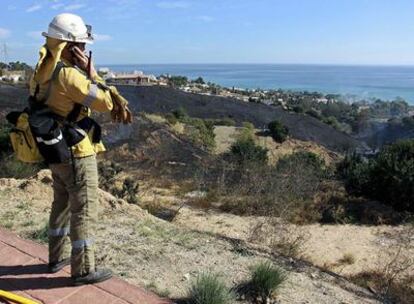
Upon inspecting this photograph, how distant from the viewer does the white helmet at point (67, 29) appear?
314 cm

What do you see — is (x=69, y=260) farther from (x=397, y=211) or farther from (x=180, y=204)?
(x=397, y=211)

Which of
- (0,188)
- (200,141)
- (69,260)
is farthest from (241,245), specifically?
(200,141)

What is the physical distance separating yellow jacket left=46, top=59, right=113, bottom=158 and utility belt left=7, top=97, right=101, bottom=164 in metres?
0.06

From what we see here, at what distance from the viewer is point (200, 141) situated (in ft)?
69.7

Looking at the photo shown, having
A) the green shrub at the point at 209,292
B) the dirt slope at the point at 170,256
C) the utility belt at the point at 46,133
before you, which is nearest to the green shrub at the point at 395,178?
the dirt slope at the point at 170,256

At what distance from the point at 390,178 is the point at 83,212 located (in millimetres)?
9967

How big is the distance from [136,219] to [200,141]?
51.5ft

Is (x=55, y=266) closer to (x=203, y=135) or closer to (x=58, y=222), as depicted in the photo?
(x=58, y=222)

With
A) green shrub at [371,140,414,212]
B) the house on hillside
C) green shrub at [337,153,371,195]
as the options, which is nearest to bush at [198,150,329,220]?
green shrub at [337,153,371,195]

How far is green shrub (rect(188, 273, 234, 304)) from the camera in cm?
340

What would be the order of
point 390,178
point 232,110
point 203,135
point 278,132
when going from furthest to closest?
1. point 232,110
2. point 278,132
3. point 203,135
4. point 390,178

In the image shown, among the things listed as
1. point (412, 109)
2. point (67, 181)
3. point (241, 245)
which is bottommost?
point (412, 109)

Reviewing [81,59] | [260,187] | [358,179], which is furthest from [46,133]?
[358,179]

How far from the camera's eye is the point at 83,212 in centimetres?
344
